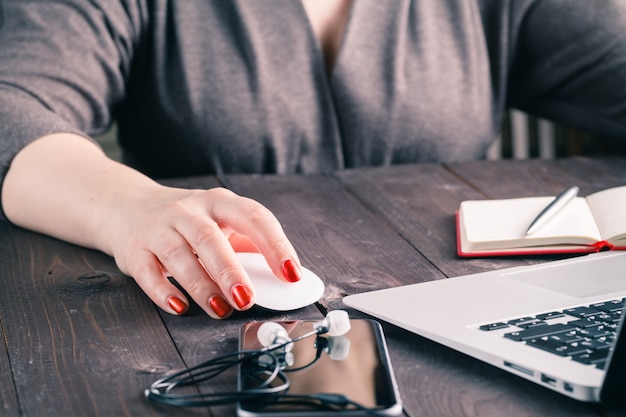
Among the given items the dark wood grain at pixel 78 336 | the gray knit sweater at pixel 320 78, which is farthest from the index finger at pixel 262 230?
the gray knit sweater at pixel 320 78

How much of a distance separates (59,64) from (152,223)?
1.50 feet

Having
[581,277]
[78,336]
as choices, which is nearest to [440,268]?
[581,277]

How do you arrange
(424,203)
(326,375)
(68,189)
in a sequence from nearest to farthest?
(326,375) < (68,189) < (424,203)

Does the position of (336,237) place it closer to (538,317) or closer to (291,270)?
(291,270)

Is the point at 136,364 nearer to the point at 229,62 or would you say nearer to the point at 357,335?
the point at 357,335

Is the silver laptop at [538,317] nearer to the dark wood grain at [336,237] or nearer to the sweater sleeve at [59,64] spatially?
the dark wood grain at [336,237]

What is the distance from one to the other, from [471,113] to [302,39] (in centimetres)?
33

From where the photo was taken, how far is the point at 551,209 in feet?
2.76

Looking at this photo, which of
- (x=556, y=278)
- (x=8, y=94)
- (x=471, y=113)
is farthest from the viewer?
(x=471, y=113)

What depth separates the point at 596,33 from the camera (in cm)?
126

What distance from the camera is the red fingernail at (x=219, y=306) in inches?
25.1

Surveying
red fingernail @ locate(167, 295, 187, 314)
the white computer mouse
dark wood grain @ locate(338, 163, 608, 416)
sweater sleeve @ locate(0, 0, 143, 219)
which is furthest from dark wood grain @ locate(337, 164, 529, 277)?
sweater sleeve @ locate(0, 0, 143, 219)

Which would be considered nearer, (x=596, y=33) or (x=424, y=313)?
(x=424, y=313)

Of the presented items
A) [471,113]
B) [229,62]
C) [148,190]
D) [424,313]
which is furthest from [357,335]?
[471,113]
